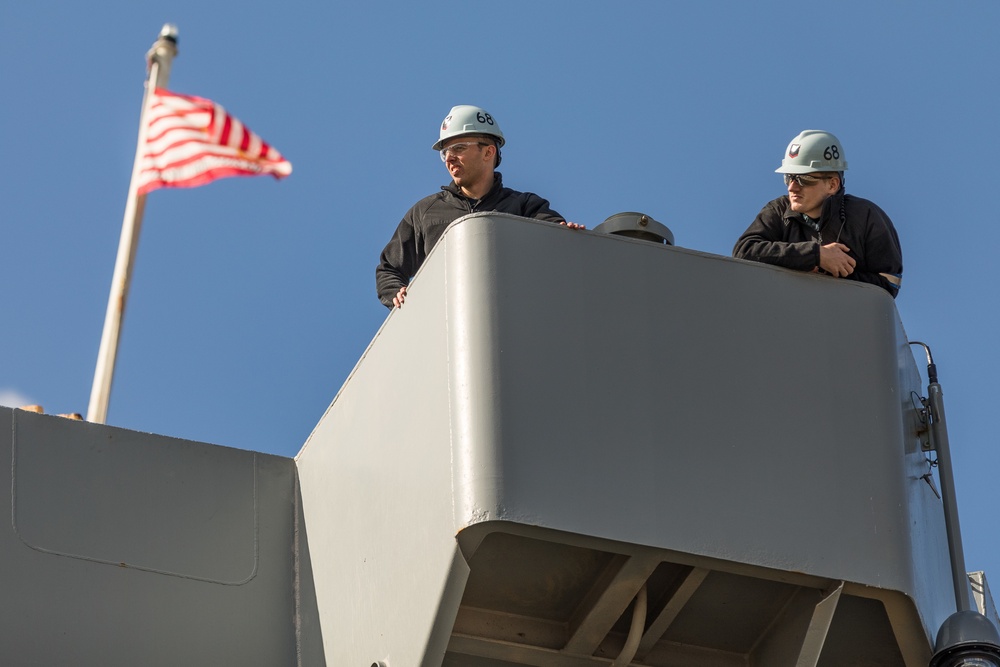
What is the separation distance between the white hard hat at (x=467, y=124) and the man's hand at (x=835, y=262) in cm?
189

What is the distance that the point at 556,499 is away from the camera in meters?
7.69

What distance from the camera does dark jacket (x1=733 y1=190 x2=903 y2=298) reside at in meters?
9.16

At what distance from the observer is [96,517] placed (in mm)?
8992

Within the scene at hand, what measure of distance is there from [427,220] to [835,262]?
6.82 ft

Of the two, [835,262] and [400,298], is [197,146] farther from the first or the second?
[835,262]

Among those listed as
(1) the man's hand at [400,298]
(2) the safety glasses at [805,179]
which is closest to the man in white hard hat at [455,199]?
(1) the man's hand at [400,298]

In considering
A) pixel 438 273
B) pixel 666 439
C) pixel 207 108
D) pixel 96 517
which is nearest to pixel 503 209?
pixel 438 273

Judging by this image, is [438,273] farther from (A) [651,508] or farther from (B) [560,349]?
(A) [651,508]

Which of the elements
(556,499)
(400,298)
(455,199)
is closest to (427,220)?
(455,199)

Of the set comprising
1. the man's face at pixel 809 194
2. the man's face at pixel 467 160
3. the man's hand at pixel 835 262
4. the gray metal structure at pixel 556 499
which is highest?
the man's face at pixel 467 160

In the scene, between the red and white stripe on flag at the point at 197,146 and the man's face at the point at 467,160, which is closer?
the man's face at the point at 467,160

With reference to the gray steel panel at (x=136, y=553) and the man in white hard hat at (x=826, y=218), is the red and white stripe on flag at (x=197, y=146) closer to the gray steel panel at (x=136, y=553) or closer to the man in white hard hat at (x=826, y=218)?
the gray steel panel at (x=136, y=553)

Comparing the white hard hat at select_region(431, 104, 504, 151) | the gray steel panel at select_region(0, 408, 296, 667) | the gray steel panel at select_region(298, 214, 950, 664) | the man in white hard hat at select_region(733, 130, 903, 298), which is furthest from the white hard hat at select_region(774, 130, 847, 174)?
the gray steel panel at select_region(0, 408, 296, 667)

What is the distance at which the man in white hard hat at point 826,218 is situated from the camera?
30.2ft
